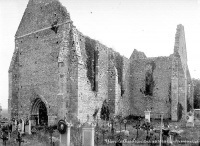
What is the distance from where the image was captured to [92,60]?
1906cm

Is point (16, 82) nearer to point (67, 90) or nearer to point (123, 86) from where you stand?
point (67, 90)

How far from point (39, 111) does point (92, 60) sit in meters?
6.19

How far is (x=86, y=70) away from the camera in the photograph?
17.8m

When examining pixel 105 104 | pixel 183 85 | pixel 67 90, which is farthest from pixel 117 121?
pixel 183 85

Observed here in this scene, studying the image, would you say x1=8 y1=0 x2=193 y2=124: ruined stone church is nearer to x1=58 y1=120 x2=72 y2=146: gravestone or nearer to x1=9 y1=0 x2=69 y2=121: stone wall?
x1=9 y1=0 x2=69 y2=121: stone wall

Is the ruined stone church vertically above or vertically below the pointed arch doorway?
above

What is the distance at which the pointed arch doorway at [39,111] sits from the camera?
18719 millimetres

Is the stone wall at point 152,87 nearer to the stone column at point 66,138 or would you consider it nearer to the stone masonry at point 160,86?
the stone masonry at point 160,86

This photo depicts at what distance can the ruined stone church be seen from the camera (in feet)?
53.3

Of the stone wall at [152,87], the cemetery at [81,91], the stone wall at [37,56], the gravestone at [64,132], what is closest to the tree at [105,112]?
the cemetery at [81,91]

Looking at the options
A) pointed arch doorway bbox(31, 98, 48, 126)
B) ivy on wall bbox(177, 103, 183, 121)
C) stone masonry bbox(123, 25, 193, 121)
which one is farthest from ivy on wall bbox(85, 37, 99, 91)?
ivy on wall bbox(177, 103, 183, 121)

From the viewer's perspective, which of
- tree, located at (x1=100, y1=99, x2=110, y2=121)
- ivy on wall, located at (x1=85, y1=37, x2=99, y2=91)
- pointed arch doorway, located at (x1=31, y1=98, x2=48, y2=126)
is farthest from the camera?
tree, located at (x1=100, y1=99, x2=110, y2=121)

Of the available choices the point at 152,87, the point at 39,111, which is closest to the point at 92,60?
the point at 39,111

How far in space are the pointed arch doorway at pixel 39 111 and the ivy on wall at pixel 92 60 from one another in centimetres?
442
